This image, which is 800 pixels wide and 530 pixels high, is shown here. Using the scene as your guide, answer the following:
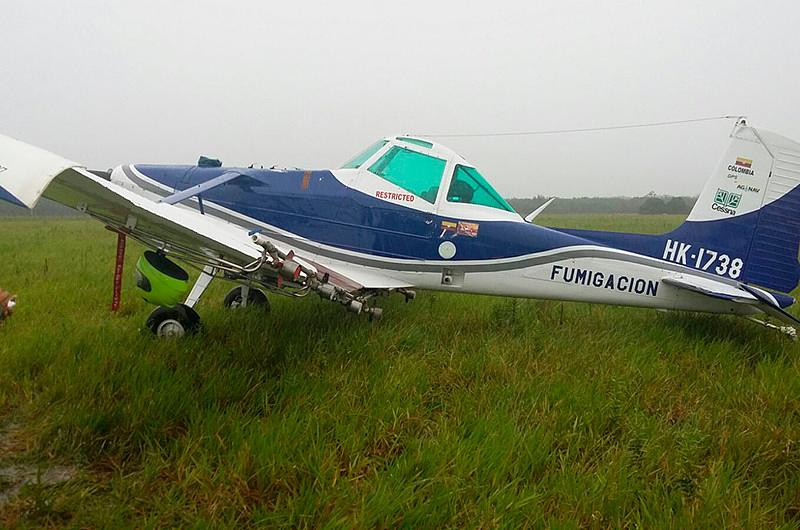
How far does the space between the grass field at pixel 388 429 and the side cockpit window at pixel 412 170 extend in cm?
154

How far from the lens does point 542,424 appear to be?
2797 mm

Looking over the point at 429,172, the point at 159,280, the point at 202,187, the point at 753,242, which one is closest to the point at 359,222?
the point at 429,172

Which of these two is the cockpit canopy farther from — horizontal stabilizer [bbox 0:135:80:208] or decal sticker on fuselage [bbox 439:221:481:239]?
horizontal stabilizer [bbox 0:135:80:208]

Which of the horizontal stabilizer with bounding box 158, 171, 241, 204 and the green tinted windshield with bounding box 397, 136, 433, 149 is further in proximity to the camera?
the green tinted windshield with bounding box 397, 136, 433, 149

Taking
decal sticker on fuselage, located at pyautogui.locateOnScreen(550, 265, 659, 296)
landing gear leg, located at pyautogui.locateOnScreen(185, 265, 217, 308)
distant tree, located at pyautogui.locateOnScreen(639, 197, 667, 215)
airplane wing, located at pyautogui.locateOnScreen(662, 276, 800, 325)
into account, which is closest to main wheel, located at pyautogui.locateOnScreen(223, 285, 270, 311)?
landing gear leg, located at pyautogui.locateOnScreen(185, 265, 217, 308)

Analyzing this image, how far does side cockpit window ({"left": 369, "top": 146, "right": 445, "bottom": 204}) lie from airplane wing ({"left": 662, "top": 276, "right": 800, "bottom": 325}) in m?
2.59

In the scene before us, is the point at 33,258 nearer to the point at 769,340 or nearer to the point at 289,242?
the point at 289,242

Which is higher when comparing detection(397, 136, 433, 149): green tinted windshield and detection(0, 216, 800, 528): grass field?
detection(397, 136, 433, 149): green tinted windshield

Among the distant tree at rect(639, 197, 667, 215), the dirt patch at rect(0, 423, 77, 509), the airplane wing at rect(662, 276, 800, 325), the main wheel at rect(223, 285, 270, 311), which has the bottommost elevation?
the dirt patch at rect(0, 423, 77, 509)

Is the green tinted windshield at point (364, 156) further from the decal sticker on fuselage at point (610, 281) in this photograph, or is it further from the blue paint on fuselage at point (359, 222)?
the decal sticker on fuselage at point (610, 281)

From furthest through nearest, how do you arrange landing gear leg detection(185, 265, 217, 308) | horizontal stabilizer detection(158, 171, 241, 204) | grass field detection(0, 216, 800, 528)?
horizontal stabilizer detection(158, 171, 241, 204), landing gear leg detection(185, 265, 217, 308), grass field detection(0, 216, 800, 528)

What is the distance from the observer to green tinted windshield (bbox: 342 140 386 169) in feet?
16.3

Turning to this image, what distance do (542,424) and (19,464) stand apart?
2.95 metres

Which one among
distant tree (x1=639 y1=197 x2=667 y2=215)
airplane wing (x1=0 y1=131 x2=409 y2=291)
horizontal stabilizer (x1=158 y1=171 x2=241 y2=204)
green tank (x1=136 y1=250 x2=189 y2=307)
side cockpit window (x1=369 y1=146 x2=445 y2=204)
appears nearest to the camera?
airplane wing (x1=0 y1=131 x2=409 y2=291)
